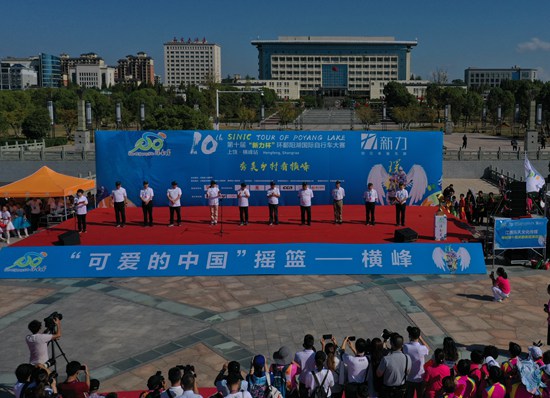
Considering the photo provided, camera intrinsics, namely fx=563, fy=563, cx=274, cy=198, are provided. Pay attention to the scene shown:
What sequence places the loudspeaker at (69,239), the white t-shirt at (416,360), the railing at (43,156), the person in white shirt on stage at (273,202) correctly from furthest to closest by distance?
the railing at (43,156)
the person in white shirt on stage at (273,202)
the loudspeaker at (69,239)
the white t-shirt at (416,360)

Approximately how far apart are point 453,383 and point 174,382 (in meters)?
Result: 3.39

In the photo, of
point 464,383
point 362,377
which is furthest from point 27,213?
point 464,383

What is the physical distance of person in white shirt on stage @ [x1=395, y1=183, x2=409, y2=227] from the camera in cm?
1945

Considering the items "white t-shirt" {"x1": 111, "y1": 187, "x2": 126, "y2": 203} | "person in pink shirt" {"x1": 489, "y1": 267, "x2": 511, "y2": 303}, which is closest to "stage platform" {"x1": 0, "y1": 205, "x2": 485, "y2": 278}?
"person in pink shirt" {"x1": 489, "y1": 267, "x2": 511, "y2": 303}

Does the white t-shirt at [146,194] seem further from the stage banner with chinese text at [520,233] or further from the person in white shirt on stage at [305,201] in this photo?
the stage banner with chinese text at [520,233]

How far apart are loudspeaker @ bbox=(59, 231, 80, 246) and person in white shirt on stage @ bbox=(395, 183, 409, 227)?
10682 millimetres

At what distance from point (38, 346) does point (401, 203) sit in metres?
13.8

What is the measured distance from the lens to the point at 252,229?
19859 mm

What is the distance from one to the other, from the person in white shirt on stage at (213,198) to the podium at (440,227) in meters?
7.41

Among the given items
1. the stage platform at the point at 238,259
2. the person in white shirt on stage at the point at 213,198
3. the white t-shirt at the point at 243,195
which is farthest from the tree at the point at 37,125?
the stage platform at the point at 238,259

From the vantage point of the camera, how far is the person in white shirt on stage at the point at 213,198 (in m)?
19.7

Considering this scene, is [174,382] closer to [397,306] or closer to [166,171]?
[397,306]

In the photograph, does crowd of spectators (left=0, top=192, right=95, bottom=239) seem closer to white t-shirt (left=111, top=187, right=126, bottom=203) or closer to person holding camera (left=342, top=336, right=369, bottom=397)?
white t-shirt (left=111, top=187, right=126, bottom=203)

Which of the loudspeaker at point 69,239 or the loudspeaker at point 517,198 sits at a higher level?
the loudspeaker at point 517,198
